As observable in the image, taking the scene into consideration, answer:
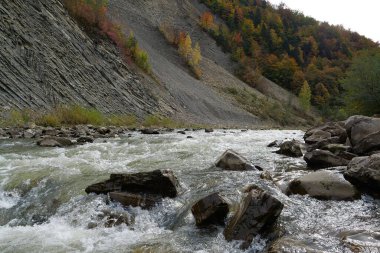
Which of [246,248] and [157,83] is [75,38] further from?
[246,248]

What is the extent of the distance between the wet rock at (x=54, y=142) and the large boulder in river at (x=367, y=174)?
35.5 feet

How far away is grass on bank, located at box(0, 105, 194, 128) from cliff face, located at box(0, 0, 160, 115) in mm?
715

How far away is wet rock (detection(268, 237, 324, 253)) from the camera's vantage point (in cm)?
475

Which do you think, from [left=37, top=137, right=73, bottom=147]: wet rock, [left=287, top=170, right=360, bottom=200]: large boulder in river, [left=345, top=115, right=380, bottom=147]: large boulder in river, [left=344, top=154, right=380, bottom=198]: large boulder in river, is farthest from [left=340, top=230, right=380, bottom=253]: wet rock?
[left=37, top=137, right=73, bottom=147]: wet rock

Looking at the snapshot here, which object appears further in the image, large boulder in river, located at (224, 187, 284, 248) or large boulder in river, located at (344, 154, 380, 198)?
large boulder in river, located at (344, 154, 380, 198)

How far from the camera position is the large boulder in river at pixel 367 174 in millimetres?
7176

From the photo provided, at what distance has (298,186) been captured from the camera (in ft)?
25.1

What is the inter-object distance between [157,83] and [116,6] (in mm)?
29146

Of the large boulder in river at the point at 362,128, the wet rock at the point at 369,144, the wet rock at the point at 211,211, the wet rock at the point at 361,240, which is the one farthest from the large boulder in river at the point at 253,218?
the large boulder in river at the point at 362,128

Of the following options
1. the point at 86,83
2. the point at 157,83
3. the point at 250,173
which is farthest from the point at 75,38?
the point at 250,173

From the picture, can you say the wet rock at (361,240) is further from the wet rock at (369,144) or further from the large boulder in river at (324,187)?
the wet rock at (369,144)

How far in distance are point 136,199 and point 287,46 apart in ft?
394

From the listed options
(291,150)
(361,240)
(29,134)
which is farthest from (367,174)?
(29,134)

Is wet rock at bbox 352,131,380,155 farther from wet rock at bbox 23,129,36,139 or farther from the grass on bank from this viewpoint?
the grass on bank
